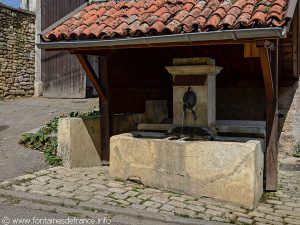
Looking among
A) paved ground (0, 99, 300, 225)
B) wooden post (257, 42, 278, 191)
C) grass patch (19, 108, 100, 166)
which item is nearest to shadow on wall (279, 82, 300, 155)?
paved ground (0, 99, 300, 225)

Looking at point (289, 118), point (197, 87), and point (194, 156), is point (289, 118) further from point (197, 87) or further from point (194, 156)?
point (194, 156)

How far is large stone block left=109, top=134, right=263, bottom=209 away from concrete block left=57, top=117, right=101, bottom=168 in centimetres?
107

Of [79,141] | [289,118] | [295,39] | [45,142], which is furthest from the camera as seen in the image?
[289,118]

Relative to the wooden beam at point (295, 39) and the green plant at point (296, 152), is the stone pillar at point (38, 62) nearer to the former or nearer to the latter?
the green plant at point (296, 152)

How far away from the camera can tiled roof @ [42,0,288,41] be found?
4559mm

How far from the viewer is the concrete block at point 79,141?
22.2ft

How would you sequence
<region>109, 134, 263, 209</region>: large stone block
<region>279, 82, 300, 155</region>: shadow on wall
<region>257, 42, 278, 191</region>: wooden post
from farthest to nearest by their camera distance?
1. <region>279, 82, 300, 155</region>: shadow on wall
2. <region>257, 42, 278, 191</region>: wooden post
3. <region>109, 134, 263, 209</region>: large stone block

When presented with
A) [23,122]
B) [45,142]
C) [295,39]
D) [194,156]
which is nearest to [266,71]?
[194,156]

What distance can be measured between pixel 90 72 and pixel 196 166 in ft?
8.57

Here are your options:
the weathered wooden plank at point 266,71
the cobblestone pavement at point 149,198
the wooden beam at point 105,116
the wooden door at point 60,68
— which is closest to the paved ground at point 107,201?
the cobblestone pavement at point 149,198

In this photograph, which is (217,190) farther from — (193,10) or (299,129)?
(299,129)

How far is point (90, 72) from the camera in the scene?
656 cm

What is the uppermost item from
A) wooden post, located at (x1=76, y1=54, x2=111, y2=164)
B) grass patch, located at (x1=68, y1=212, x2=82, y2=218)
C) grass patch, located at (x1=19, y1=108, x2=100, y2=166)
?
wooden post, located at (x1=76, y1=54, x2=111, y2=164)

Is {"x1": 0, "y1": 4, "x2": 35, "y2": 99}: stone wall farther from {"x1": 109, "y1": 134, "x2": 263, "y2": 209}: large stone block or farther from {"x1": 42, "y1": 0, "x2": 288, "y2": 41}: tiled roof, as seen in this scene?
{"x1": 109, "y1": 134, "x2": 263, "y2": 209}: large stone block
